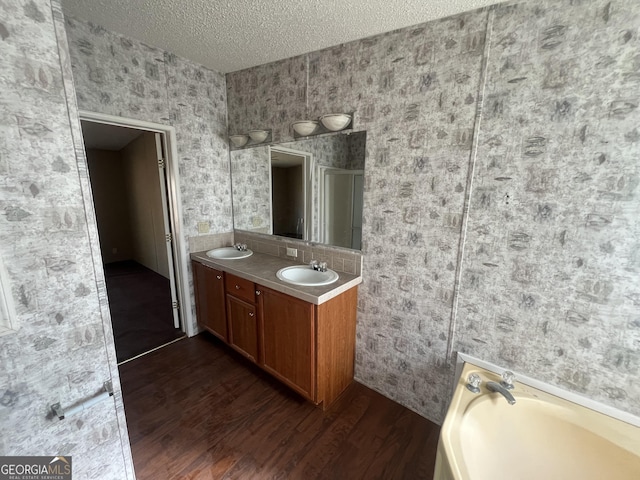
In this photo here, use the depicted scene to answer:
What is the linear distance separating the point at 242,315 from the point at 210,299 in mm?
520

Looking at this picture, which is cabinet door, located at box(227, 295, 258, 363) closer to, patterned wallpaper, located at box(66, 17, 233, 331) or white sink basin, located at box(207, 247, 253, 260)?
white sink basin, located at box(207, 247, 253, 260)

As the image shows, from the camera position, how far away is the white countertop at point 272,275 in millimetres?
1646

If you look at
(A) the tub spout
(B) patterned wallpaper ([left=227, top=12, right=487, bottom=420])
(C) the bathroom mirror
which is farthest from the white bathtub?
(C) the bathroom mirror

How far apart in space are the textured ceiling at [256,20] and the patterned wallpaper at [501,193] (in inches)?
4.4

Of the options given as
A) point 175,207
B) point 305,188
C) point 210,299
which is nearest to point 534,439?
point 305,188

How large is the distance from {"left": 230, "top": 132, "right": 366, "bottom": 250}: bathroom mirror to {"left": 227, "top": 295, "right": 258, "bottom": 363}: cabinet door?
75cm

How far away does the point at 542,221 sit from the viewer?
130 centimetres

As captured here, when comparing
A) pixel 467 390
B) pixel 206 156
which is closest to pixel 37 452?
pixel 467 390

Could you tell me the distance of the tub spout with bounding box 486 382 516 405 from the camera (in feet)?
4.16

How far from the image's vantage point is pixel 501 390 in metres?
1.32

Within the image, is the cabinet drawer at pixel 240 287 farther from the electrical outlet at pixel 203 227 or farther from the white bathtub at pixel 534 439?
the white bathtub at pixel 534 439

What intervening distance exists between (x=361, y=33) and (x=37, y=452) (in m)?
2.58

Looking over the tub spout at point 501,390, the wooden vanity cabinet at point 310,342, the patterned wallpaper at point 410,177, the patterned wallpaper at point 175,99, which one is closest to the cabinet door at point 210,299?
the patterned wallpaper at point 175,99

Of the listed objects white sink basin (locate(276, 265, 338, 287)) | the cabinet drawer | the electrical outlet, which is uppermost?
the electrical outlet
